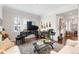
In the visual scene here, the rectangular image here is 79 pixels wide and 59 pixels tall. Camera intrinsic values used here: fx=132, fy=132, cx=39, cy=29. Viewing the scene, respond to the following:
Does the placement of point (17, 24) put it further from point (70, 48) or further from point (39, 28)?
point (70, 48)

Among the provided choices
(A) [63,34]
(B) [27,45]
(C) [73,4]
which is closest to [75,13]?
(C) [73,4]

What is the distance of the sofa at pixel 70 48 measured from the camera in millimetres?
2064

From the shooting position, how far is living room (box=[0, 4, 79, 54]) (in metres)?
2.05

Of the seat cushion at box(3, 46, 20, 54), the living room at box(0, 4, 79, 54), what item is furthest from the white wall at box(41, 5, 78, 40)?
the seat cushion at box(3, 46, 20, 54)

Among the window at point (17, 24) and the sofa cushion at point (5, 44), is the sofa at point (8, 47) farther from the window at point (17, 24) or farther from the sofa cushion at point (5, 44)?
the window at point (17, 24)

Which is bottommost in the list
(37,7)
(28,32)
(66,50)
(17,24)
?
(66,50)

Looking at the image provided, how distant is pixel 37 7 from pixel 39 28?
335mm

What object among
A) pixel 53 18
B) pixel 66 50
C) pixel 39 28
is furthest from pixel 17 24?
pixel 66 50

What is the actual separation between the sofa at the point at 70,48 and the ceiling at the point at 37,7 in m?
0.57

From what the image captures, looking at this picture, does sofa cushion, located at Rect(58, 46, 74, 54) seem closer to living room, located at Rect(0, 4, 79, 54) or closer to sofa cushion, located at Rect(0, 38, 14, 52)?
living room, located at Rect(0, 4, 79, 54)

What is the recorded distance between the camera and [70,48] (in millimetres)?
2061

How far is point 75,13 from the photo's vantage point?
2049 millimetres

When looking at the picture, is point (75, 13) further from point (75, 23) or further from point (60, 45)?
point (60, 45)
